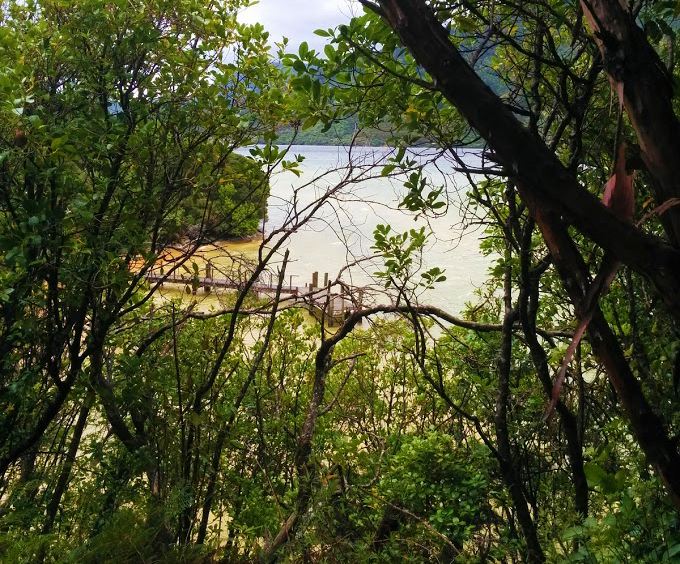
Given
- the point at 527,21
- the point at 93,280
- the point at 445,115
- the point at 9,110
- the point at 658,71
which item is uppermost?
the point at 527,21

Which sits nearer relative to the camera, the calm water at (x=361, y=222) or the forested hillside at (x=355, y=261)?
the forested hillside at (x=355, y=261)

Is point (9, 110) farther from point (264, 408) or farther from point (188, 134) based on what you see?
point (264, 408)

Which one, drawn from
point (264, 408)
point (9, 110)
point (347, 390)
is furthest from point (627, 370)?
point (347, 390)

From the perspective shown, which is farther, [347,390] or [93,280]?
[347,390]

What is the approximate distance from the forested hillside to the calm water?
0.08 m

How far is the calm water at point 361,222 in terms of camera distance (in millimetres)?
2980

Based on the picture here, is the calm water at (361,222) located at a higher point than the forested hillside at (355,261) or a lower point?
higher

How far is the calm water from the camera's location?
9.78ft

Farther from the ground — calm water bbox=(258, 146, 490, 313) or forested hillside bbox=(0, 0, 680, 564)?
calm water bbox=(258, 146, 490, 313)

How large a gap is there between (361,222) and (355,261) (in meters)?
1.10

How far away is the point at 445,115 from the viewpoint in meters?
2.23

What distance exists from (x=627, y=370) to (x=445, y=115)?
1.43m

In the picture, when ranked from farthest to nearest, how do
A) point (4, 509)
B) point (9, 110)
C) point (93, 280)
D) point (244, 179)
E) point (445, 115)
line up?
point (244, 179), point (4, 509), point (93, 280), point (445, 115), point (9, 110)

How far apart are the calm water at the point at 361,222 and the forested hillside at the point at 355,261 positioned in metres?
0.08
